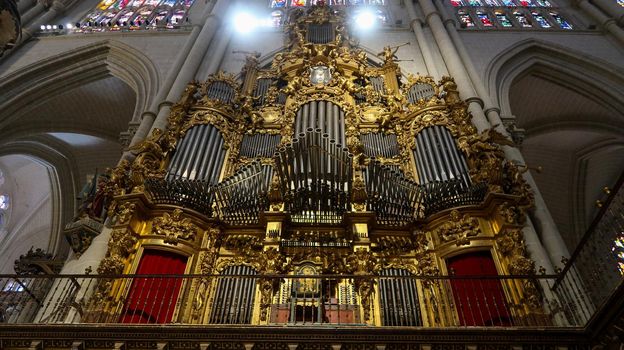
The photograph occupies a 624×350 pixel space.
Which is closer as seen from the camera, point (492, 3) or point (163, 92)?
point (163, 92)

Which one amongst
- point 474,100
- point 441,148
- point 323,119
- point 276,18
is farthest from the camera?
point 276,18

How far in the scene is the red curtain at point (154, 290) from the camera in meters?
7.18

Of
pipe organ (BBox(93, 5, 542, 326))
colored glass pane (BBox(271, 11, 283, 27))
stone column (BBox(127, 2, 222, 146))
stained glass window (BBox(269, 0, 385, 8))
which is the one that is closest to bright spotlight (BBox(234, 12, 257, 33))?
colored glass pane (BBox(271, 11, 283, 27))

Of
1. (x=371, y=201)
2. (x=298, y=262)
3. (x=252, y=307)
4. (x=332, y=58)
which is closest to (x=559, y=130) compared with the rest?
(x=332, y=58)

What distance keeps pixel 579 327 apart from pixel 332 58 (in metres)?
9.72

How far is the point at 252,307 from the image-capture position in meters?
7.54

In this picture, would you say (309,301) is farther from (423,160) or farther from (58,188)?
(58,188)

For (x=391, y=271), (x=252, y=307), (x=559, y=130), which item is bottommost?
(x=252, y=307)

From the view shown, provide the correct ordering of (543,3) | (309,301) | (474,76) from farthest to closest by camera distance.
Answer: (543,3)
(474,76)
(309,301)

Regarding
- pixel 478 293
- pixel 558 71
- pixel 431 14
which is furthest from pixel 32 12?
pixel 558 71

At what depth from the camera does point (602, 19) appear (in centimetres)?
1563

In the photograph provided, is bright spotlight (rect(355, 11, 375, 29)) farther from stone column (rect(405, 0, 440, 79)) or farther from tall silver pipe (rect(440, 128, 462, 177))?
tall silver pipe (rect(440, 128, 462, 177))

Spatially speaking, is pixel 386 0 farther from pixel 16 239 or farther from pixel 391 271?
pixel 16 239

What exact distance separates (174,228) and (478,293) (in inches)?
225
